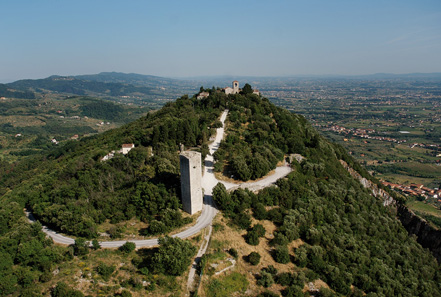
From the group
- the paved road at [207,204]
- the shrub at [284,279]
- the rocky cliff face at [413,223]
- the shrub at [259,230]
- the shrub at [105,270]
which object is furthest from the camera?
the rocky cliff face at [413,223]

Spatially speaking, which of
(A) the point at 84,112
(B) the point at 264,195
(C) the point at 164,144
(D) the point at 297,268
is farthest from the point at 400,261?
(A) the point at 84,112

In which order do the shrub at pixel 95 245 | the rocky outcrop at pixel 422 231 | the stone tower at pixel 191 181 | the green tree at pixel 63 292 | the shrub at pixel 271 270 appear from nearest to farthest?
the green tree at pixel 63 292, the shrub at pixel 271 270, the shrub at pixel 95 245, the stone tower at pixel 191 181, the rocky outcrop at pixel 422 231

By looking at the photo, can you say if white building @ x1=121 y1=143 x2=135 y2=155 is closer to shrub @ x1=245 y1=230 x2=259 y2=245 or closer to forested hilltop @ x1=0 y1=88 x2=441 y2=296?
forested hilltop @ x1=0 y1=88 x2=441 y2=296

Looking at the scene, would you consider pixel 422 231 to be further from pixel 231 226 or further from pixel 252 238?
pixel 231 226

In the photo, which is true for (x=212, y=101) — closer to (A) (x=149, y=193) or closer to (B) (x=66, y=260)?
(A) (x=149, y=193)

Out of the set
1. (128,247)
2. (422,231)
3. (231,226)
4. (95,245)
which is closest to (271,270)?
(231,226)

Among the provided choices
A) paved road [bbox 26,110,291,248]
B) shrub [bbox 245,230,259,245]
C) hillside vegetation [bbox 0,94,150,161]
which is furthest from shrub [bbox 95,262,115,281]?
hillside vegetation [bbox 0,94,150,161]

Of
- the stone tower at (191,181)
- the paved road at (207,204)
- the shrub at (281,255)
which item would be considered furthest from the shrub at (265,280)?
the stone tower at (191,181)

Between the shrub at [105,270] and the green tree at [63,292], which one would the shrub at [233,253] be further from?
the green tree at [63,292]
